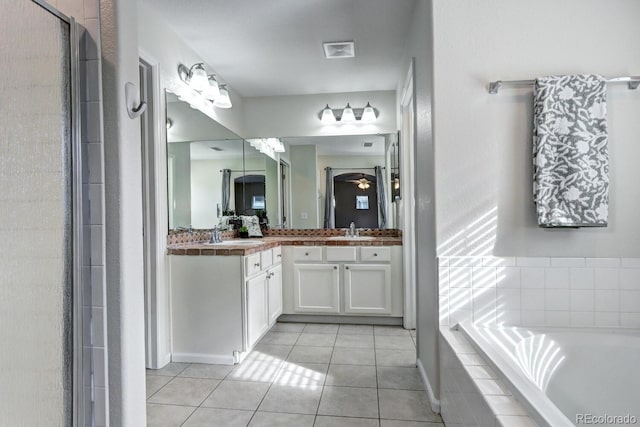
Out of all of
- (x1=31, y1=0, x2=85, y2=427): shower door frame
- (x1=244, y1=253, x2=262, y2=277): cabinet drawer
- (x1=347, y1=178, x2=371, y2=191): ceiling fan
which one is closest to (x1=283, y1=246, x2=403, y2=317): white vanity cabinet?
(x1=244, y1=253, x2=262, y2=277): cabinet drawer

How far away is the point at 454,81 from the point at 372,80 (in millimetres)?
1927

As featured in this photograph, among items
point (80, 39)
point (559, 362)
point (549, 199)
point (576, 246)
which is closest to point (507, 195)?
point (549, 199)

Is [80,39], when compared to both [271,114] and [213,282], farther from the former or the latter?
[271,114]

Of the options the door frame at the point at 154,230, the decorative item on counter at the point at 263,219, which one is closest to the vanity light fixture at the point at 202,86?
the door frame at the point at 154,230

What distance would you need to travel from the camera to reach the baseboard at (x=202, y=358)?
98.4 inches

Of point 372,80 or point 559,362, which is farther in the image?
point 372,80

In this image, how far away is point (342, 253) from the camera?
3.35 metres

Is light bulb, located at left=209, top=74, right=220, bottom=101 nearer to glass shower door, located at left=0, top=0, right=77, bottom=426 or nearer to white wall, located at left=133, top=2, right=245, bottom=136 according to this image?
white wall, located at left=133, top=2, right=245, bottom=136

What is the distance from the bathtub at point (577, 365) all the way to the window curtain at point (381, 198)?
224 cm

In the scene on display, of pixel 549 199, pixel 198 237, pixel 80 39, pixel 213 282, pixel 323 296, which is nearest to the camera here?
pixel 80 39

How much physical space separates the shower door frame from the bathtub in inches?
56.9

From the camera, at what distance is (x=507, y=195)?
1.82 m

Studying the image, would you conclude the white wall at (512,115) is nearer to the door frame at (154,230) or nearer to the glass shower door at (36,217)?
the glass shower door at (36,217)

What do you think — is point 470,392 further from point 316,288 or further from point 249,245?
point 316,288
